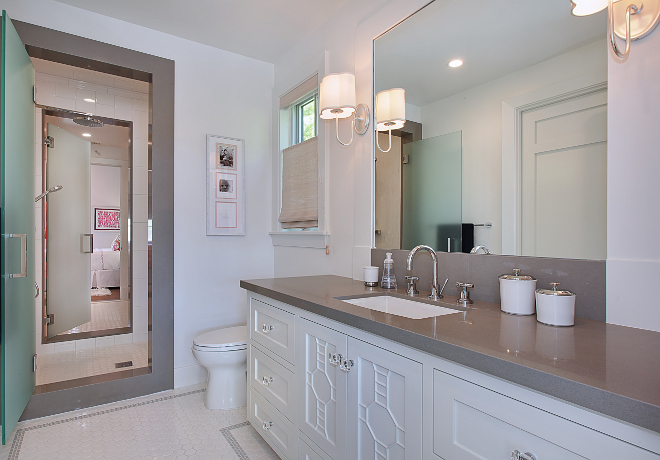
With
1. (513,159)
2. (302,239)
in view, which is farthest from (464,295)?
(302,239)

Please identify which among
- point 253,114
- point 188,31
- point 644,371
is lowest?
point 644,371

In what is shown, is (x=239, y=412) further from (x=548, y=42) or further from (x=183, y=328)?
(x=548, y=42)

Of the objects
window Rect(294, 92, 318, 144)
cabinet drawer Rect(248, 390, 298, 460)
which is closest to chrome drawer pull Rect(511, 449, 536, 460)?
cabinet drawer Rect(248, 390, 298, 460)

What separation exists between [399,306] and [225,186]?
73.7 inches

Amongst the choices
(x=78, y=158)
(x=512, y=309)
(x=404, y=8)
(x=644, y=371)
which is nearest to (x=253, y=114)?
(x=404, y=8)

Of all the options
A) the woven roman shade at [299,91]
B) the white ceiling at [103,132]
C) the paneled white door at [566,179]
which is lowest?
the paneled white door at [566,179]

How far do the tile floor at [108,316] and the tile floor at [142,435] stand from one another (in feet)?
5.03

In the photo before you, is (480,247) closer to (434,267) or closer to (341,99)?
(434,267)

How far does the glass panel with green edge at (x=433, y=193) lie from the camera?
5.58 ft

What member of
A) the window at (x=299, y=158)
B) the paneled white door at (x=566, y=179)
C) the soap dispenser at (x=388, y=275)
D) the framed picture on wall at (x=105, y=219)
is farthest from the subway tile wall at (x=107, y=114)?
the framed picture on wall at (x=105, y=219)

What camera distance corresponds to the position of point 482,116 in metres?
1.59

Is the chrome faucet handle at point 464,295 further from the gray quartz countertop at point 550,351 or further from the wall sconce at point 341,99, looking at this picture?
the wall sconce at point 341,99

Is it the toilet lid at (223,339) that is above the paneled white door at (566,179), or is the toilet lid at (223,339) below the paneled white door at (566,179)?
below

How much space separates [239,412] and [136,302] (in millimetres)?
1879
